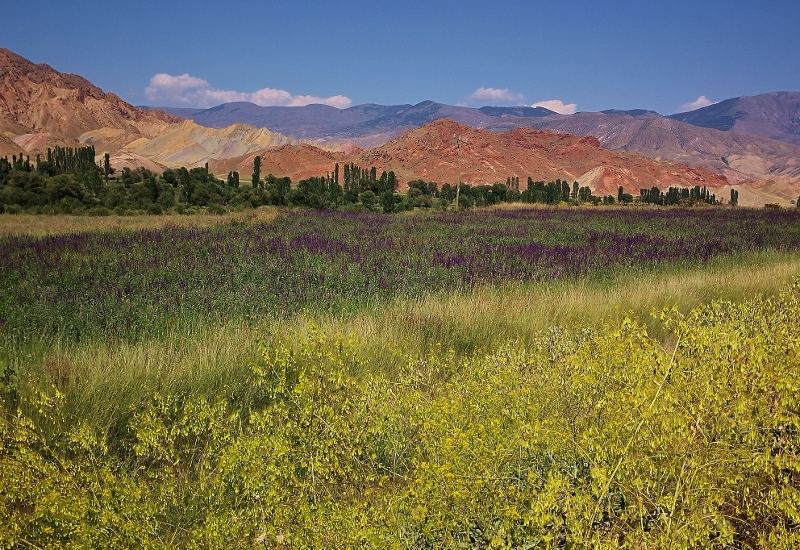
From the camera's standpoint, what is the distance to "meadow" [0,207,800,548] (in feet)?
7.62

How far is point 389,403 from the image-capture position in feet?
11.7

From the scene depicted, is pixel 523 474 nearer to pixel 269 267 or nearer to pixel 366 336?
pixel 366 336

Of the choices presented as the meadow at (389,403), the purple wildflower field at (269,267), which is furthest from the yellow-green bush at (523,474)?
the purple wildflower field at (269,267)

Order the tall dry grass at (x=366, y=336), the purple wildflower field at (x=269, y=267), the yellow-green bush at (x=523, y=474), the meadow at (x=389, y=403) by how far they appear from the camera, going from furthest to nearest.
Result: the purple wildflower field at (x=269, y=267)
the tall dry grass at (x=366, y=336)
the meadow at (x=389, y=403)
the yellow-green bush at (x=523, y=474)

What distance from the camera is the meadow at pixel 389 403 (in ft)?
7.62

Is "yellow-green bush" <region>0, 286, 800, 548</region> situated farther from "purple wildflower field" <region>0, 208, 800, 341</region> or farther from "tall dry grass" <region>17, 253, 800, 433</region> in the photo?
"purple wildflower field" <region>0, 208, 800, 341</region>

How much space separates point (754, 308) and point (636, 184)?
124m

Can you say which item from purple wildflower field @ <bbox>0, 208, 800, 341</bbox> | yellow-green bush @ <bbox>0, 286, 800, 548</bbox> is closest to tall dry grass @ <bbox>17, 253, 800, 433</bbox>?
yellow-green bush @ <bbox>0, 286, 800, 548</bbox>

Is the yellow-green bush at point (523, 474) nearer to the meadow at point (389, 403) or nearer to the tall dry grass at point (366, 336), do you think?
the meadow at point (389, 403)

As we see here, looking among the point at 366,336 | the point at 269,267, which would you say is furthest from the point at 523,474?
the point at 269,267

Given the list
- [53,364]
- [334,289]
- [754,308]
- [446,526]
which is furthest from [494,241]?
[446,526]

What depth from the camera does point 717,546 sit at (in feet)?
8.80

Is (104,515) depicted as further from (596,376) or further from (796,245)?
(796,245)

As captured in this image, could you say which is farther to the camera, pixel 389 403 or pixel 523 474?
pixel 389 403
